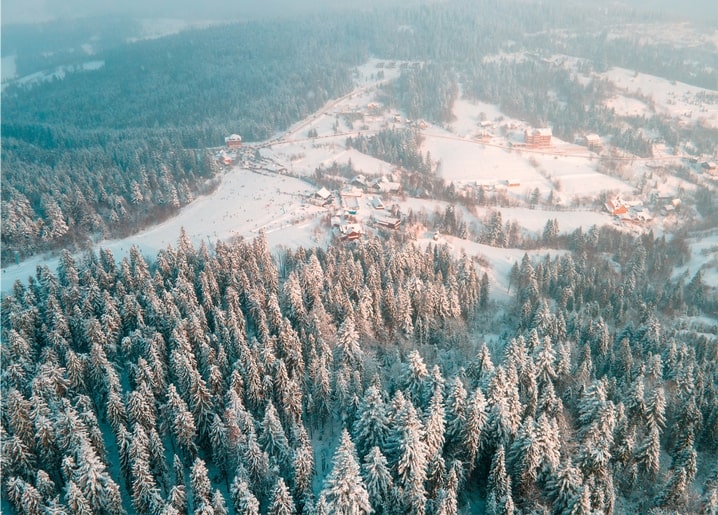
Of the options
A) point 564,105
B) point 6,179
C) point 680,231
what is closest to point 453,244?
point 680,231

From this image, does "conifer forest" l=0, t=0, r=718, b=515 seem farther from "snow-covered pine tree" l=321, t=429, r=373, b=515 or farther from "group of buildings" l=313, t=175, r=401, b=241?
"group of buildings" l=313, t=175, r=401, b=241

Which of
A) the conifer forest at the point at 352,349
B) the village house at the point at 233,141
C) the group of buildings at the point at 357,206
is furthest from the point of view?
the village house at the point at 233,141

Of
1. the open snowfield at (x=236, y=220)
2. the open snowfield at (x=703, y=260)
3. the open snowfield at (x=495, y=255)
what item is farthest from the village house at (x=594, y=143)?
the open snowfield at (x=236, y=220)

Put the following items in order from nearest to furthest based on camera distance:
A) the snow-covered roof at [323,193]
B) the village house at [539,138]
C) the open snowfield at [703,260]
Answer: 1. the open snowfield at [703,260]
2. the snow-covered roof at [323,193]
3. the village house at [539,138]

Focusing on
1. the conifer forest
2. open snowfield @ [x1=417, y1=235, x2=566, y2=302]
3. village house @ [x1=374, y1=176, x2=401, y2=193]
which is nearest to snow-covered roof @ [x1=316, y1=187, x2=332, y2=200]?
the conifer forest

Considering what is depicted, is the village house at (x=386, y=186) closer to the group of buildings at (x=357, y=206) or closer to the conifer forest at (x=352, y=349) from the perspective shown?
the group of buildings at (x=357, y=206)

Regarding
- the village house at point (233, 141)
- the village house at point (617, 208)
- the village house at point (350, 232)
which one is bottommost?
the village house at point (617, 208)
